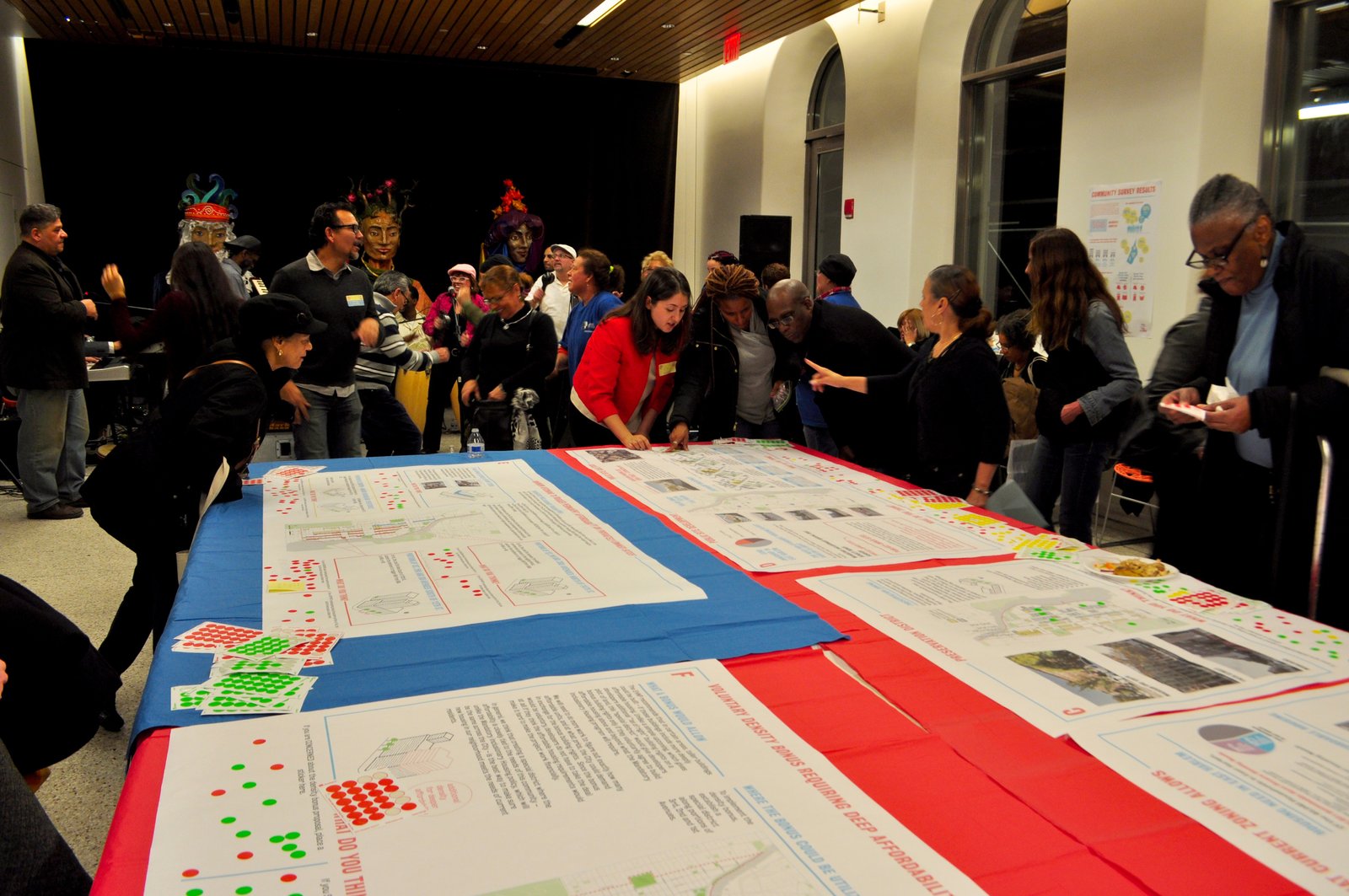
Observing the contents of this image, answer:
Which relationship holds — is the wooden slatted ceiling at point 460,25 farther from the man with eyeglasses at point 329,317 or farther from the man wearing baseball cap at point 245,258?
the man with eyeglasses at point 329,317

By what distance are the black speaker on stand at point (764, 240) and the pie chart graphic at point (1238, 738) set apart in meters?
7.09

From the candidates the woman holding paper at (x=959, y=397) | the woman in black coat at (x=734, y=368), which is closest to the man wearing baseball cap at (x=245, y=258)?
the woman in black coat at (x=734, y=368)

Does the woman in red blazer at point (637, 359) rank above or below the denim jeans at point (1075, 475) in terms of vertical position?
above

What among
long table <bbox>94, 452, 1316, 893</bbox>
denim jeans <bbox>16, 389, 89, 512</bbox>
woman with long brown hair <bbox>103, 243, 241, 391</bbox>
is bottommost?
denim jeans <bbox>16, 389, 89, 512</bbox>

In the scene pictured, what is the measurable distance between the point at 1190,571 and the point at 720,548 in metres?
1.26

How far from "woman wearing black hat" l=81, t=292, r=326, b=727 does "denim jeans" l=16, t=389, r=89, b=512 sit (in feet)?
10.4

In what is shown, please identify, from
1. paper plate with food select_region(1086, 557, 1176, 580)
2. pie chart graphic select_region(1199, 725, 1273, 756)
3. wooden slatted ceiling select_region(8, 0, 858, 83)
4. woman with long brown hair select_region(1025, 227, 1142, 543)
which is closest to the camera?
pie chart graphic select_region(1199, 725, 1273, 756)

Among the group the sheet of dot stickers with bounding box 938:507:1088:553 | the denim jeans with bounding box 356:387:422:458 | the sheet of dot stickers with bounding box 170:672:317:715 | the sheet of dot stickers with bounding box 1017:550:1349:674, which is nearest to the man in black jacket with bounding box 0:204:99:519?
the denim jeans with bounding box 356:387:422:458

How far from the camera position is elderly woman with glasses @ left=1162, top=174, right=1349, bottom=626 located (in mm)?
2076

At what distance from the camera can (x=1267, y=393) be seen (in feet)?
6.83

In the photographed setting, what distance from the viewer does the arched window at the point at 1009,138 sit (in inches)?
245

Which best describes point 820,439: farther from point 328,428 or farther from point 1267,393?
point 328,428

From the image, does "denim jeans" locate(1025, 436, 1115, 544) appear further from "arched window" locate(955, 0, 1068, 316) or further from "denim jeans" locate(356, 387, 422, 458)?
"denim jeans" locate(356, 387, 422, 458)

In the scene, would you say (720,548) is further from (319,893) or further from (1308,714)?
(319,893)
